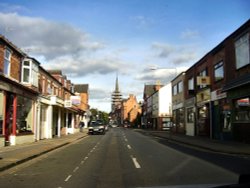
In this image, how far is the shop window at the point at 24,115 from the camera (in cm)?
2628

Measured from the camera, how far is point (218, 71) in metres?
32.7

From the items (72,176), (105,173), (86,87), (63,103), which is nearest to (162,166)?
(105,173)

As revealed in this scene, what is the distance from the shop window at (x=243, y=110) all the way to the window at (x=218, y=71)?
184 inches

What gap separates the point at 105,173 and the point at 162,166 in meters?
2.73

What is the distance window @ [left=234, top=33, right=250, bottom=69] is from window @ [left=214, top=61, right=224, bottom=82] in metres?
4.03

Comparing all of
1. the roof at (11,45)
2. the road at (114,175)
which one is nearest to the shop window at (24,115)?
the roof at (11,45)

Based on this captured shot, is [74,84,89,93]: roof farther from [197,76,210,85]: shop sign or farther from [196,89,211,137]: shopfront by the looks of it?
[197,76,210,85]: shop sign

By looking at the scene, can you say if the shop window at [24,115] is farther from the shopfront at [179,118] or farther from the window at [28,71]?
the shopfront at [179,118]

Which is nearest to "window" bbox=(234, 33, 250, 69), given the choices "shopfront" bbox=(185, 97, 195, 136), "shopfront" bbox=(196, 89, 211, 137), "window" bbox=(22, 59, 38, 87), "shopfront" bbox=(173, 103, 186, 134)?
"shopfront" bbox=(196, 89, 211, 137)

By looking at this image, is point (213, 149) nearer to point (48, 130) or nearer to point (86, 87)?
point (48, 130)

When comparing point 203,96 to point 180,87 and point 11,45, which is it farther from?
point 11,45

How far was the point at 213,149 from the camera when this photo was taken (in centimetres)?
2220

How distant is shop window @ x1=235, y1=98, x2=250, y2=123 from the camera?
25.6 meters

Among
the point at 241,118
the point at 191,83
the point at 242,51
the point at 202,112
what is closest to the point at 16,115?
the point at 241,118
